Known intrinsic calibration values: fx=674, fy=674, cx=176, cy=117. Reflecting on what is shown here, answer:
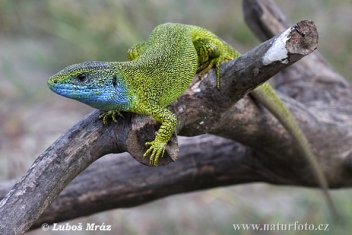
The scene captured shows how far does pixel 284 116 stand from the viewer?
4117 mm

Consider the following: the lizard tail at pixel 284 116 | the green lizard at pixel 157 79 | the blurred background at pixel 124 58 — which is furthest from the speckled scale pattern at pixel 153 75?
the blurred background at pixel 124 58

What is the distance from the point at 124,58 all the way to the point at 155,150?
465cm

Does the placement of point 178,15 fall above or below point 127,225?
above

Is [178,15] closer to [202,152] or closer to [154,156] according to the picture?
[202,152]

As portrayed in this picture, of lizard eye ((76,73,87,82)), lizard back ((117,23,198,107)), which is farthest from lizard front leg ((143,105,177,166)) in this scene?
lizard eye ((76,73,87,82))

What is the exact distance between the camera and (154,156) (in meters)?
3.25

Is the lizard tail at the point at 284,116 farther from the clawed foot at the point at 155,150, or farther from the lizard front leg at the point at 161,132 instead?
the clawed foot at the point at 155,150

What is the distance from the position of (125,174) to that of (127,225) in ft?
4.95

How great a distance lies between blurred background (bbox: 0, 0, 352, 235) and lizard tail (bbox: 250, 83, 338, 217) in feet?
4.36

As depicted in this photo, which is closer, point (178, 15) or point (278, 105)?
point (278, 105)

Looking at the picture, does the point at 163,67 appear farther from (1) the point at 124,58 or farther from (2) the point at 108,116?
(1) the point at 124,58

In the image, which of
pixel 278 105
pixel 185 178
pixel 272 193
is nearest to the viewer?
pixel 278 105

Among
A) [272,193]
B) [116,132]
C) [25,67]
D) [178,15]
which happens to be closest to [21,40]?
[25,67]

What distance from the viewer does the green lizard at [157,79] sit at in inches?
128
